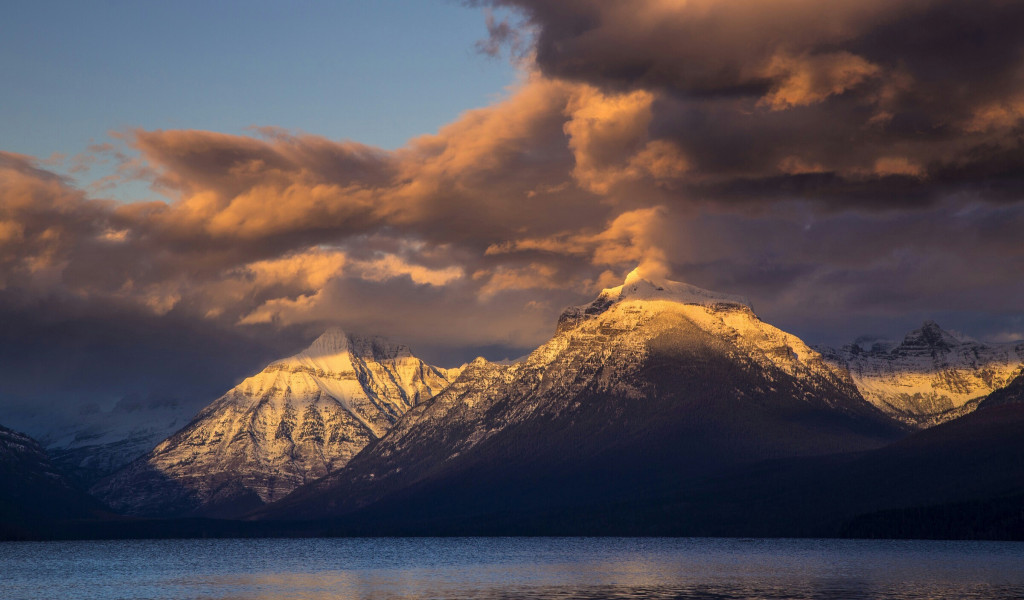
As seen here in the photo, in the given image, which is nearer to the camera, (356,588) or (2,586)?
(356,588)

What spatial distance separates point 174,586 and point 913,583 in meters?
117

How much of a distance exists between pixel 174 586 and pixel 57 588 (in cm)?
1835

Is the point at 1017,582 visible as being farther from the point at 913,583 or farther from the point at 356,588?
the point at 356,588

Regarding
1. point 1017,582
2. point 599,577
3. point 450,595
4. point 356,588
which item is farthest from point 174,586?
point 1017,582

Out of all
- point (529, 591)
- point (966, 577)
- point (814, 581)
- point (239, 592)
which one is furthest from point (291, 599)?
point (966, 577)

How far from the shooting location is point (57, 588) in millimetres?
193250

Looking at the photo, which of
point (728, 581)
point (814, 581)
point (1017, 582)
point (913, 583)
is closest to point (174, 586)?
point (728, 581)

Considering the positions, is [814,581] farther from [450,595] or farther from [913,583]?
[450,595]

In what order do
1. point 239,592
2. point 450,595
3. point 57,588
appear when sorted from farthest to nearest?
point 57,588 → point 239,592 → point 450,595

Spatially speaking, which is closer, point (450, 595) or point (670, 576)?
point (450, 595)

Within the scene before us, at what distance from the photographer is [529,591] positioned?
16925 cm

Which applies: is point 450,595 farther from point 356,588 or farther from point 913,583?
point 913,583

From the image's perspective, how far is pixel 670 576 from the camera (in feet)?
650

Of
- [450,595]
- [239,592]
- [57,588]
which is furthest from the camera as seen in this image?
[57,588]
